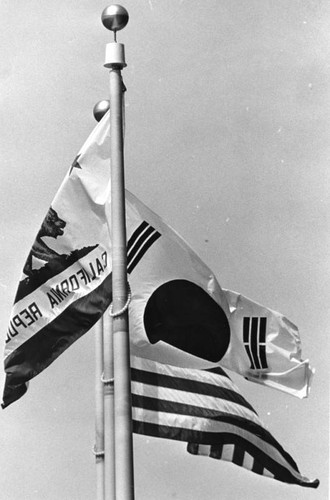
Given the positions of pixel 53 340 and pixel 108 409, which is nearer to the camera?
pixel 53 340

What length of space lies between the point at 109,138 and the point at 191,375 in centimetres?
387

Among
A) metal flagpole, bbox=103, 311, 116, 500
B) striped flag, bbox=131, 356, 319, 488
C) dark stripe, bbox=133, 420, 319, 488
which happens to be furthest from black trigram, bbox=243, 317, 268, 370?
metal flagpole, bbox=103, 311, 116, 500

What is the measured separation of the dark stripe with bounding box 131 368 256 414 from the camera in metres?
18.9

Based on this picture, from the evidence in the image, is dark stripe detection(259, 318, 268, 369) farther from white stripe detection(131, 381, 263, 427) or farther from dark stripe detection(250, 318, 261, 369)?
white stripe detection(131, 381, 263, 427)

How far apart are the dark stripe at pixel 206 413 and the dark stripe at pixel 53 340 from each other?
171 centimetres

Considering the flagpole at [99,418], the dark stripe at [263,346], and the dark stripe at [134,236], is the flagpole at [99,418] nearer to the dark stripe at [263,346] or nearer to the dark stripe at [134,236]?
the dark stripe at [263,346]

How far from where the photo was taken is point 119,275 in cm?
1602

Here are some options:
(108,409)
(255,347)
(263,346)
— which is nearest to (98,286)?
(108,409)

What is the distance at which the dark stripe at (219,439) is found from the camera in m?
18.6

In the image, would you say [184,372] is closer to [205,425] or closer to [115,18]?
[205,425]

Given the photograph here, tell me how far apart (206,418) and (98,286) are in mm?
3390

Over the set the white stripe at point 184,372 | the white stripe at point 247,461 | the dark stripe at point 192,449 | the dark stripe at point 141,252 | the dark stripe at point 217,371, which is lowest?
the white stripe at point 247,461

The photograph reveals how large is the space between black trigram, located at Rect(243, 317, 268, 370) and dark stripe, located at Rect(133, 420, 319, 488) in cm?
113

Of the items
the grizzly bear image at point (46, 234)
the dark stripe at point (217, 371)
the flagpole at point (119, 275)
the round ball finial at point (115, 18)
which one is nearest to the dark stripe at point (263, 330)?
the dark stripe at point (217, 371)
